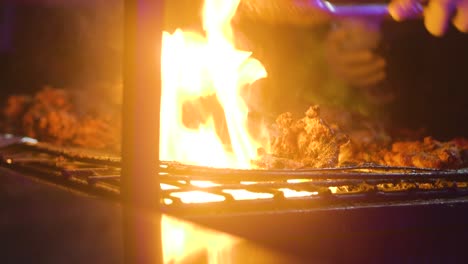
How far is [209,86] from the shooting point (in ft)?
10.9

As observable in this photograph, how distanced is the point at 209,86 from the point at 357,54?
1346 millimetres

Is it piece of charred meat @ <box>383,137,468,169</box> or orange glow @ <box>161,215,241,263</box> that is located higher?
piece of charred meat @ <box>383,137,468,169</box>

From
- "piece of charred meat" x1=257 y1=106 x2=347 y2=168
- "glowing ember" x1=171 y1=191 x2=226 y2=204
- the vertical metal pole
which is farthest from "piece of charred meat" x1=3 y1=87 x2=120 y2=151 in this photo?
the vertical metal pole

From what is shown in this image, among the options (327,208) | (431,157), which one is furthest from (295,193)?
(431,157)

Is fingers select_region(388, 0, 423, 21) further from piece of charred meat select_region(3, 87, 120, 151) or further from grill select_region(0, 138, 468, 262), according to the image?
piece of charred meat select_region(3, 87, 120, 151)

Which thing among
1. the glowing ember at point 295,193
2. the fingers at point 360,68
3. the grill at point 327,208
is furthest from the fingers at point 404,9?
the glowing ember at point 295,193

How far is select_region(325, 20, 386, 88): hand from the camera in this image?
3975 mm

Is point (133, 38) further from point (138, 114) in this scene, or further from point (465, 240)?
point (465, 240)

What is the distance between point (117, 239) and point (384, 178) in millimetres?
1075

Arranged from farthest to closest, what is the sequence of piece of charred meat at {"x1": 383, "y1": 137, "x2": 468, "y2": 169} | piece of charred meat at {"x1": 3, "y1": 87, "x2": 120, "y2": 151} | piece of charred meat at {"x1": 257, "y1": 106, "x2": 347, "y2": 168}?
piece of charred meat at {"x1": 3, "y1": 87, "x2": 120, "y2": 151} → piece of charred meat at {"x1": 383, "y1": 137, "x2": 468, "y2": 169} → piece of charred meat at {"x1": 257, "y1": 106, "x2": 347, "y2": 168}

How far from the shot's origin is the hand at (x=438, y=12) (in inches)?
144

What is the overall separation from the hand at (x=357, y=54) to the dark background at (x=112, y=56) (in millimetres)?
95

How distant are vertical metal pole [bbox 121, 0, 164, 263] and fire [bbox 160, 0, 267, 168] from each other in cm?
161

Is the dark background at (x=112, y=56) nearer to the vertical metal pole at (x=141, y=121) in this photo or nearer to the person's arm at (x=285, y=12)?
the person's arm at (x=285, y=12)
